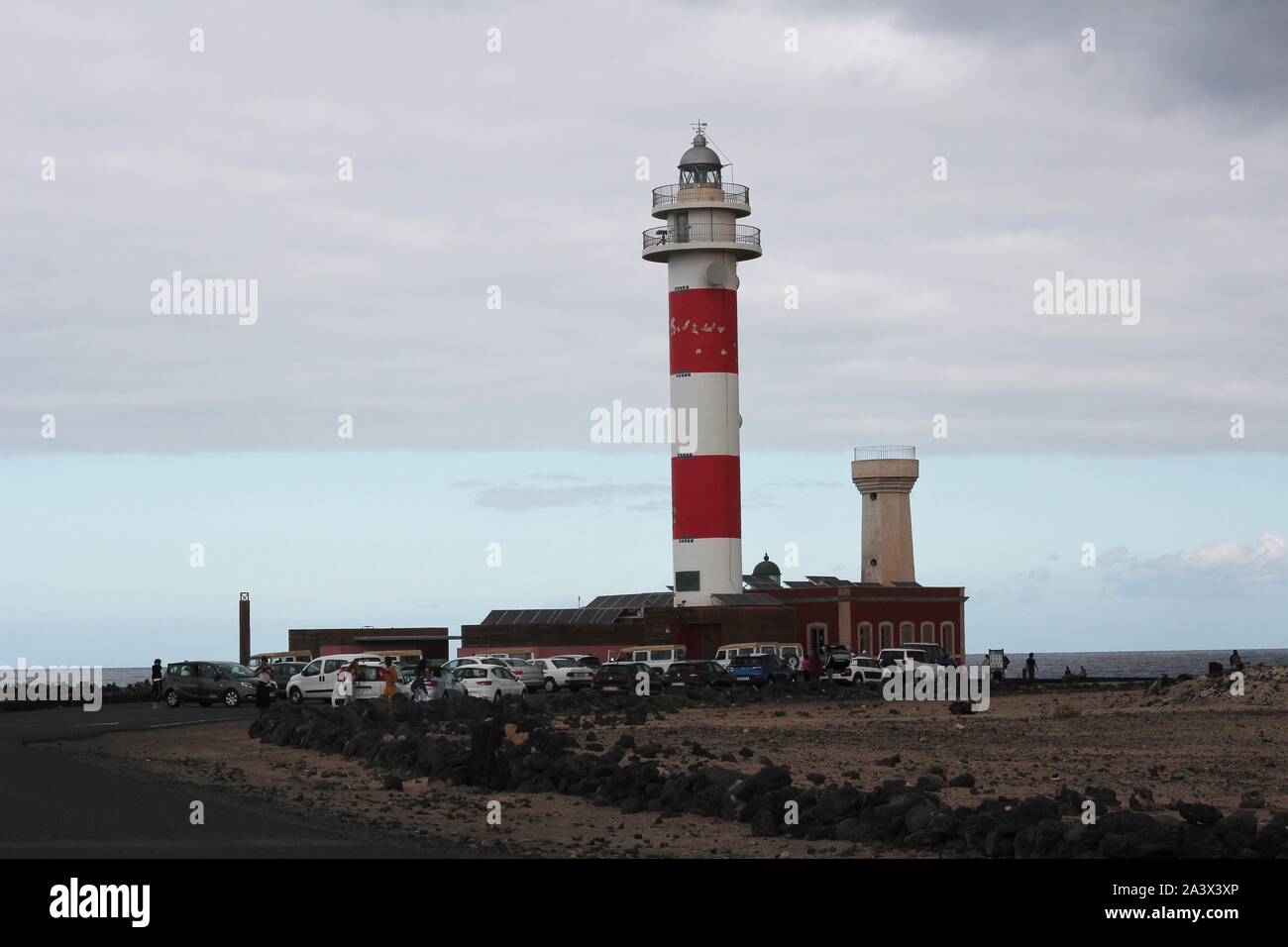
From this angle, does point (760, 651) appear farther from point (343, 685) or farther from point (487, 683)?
point (343, 685)

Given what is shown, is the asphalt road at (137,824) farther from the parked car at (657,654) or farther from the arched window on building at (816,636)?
the arched window on building at (816,636)

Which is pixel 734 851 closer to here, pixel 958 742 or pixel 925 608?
pixel 958 742

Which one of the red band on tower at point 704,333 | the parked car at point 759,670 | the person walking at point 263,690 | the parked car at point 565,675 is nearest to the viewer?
the person walking at point 263,690

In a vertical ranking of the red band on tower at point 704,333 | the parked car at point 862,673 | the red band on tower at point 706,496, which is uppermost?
the red band on tower at point 704,333

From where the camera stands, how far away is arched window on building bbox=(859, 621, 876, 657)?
3002 inches

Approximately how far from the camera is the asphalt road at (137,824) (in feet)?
52.3

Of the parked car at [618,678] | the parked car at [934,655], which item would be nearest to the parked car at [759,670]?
the parked car at [618,678]

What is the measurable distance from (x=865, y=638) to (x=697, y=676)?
22345mm

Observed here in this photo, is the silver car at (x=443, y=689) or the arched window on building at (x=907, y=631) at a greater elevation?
the arched window on building at (x=907, y=631)

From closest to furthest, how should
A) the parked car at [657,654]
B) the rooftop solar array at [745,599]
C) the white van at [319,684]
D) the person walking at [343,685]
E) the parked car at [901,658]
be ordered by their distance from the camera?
the person walking at [343,685] → the white van at [319,684] → the parked car at [901,658] → the parked car at [657,654] → the rooftop solar array at [745,599]

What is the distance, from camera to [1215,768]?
2606 cm

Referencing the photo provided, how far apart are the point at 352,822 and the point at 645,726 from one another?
1835 centimetres
